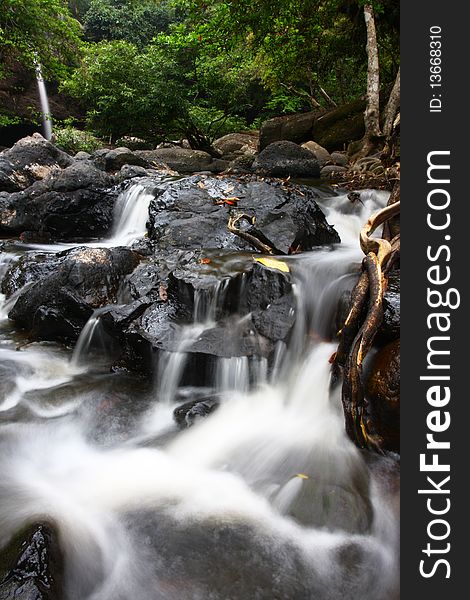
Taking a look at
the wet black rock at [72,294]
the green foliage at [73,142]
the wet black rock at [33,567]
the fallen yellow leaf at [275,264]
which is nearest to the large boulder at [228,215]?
the fallen yellow leaf at [275,264]

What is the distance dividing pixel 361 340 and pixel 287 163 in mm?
8320

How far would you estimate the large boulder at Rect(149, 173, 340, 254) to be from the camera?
6027mm

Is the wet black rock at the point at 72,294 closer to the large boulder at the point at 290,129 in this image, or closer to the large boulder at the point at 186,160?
the large boulder at the point at 186,160

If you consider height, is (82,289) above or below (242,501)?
above

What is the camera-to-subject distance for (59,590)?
2094mm

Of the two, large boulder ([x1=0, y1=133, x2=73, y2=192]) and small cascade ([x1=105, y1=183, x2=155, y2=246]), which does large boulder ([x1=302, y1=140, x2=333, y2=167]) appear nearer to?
small cascade ([x1=105, y1=183, x2=155, y2=246])

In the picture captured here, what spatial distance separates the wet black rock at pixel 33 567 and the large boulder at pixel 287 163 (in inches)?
380

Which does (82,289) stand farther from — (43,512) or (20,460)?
(43,512)

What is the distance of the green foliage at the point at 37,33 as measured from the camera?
42.7 feet

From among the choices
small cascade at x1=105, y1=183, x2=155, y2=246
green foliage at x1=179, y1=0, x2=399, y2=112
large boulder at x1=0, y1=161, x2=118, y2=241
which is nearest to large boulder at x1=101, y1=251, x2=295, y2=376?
small cascade at x1=105, y1=183, x2=155, y2=246

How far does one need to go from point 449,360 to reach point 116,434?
2858 millimetres

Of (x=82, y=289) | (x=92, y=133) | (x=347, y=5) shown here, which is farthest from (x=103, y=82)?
(x=82, y=289)

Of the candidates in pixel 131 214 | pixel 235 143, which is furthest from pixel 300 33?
pixel 131 214

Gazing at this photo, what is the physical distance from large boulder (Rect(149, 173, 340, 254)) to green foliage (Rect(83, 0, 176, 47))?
22.8m
